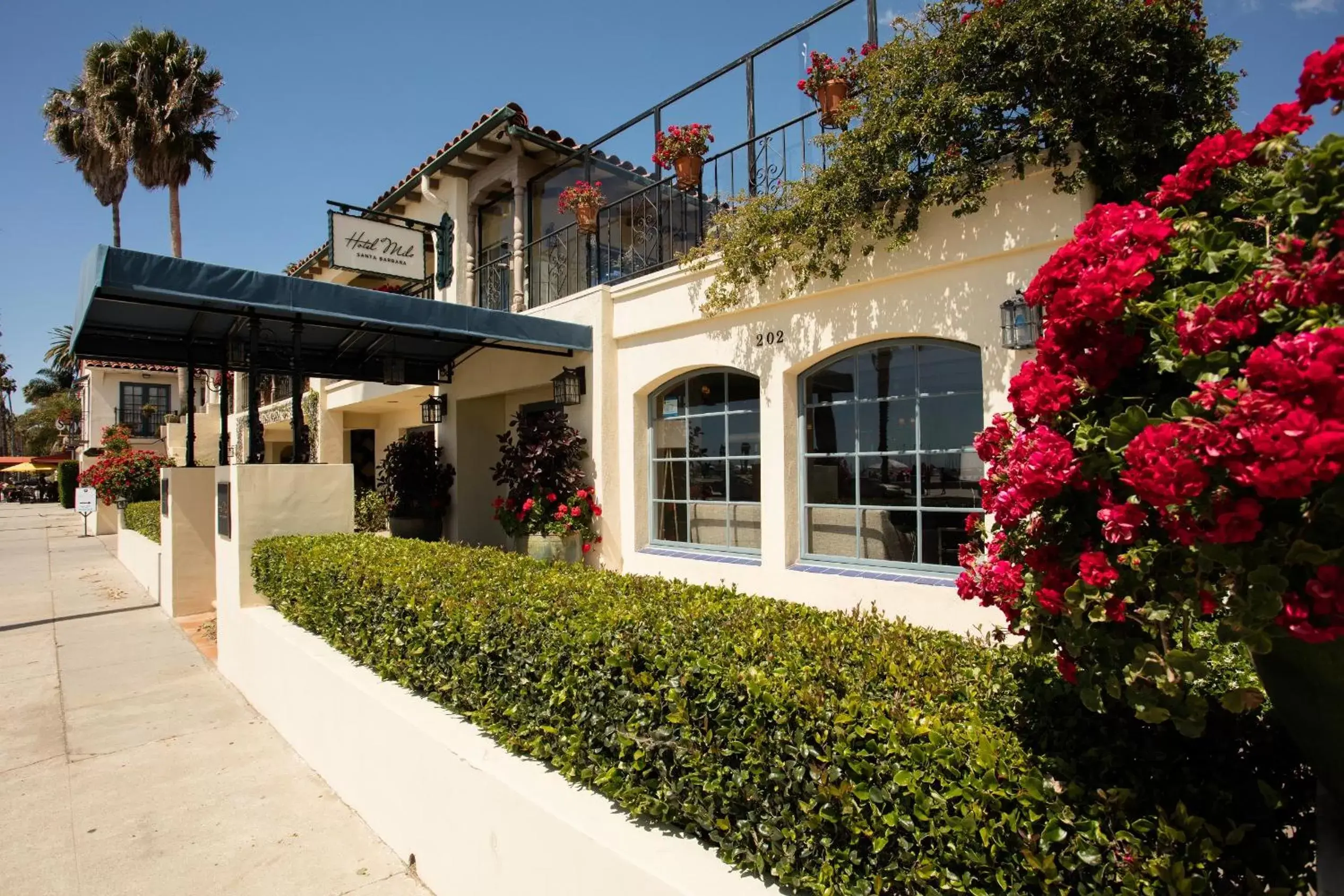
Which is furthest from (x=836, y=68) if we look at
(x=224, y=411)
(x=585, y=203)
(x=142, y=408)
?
(x=142, y=408)

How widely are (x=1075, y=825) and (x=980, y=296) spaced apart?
430cm

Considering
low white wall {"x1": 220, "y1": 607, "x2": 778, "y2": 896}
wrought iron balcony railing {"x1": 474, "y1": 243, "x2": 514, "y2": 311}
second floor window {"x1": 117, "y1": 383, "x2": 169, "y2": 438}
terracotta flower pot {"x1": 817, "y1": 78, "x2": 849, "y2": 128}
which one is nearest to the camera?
low white wall {"x1": 220, "y1": 607, "x2": 778, "y2": 896}

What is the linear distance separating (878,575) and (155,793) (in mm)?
5246

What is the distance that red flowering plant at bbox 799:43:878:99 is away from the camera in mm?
6152

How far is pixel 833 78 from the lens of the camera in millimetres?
6215

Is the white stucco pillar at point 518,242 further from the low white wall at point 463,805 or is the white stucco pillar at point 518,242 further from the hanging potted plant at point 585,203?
the low white wall at point 463,805

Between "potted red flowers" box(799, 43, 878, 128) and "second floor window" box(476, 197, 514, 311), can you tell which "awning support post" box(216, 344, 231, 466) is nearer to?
"second floor window" box(476, 197, 514, 311)

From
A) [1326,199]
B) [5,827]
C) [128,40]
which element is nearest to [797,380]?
[1326,199]

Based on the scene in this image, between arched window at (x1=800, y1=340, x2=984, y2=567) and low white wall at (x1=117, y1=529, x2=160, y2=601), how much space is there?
9.74 metres

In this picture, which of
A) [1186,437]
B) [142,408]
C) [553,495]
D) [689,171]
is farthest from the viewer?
[142,408]

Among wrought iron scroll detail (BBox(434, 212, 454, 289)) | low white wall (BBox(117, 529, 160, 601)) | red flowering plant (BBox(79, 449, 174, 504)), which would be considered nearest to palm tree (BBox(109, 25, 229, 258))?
red flowering plant (BBox(79, 449, 174, 504))

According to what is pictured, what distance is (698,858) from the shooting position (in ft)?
8.21

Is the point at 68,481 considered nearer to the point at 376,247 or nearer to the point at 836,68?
the point at 376,247

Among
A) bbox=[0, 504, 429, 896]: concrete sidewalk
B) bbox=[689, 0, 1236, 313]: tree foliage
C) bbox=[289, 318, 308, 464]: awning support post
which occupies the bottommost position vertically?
bbox=[0, 504, 429, 896]: concrete sidewalk
